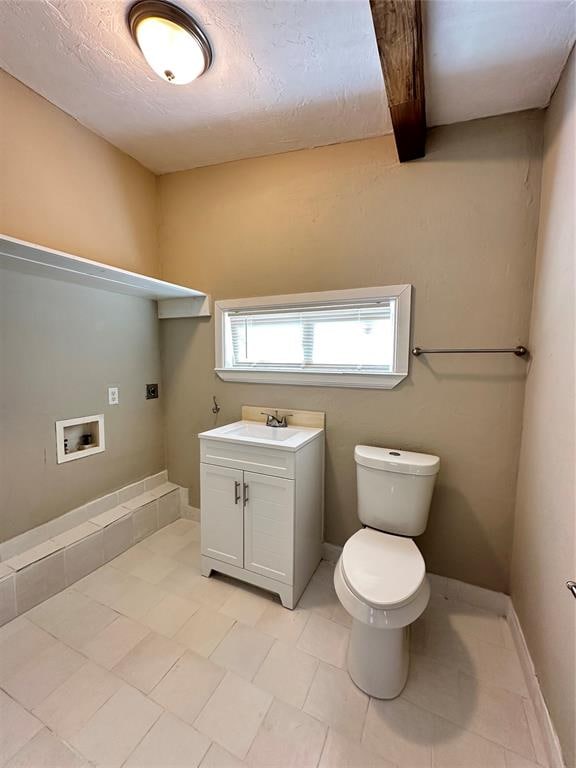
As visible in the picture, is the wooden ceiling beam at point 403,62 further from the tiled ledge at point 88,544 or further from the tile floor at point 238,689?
the tiled ledge at point 88,544

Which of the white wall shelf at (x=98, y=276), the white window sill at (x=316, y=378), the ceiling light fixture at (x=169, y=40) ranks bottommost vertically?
the white window sill at (x=316, y=378)

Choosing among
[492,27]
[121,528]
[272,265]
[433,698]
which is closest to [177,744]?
[433,698]

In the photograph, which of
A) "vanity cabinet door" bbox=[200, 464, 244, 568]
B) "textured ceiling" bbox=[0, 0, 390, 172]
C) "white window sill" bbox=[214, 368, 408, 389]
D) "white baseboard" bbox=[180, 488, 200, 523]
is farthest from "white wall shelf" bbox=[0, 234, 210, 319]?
"white baseboard" bbox=[180, 488, 200, 523]

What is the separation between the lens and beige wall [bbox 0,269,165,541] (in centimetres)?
150

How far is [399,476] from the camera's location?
4.81ft

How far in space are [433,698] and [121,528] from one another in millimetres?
1818

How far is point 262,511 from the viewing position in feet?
5.20

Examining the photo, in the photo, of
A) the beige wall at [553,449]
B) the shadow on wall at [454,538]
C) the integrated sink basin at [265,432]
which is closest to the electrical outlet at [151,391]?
the integrated sink basin at [265,432]

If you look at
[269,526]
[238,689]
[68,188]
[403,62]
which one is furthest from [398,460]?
[68,188]

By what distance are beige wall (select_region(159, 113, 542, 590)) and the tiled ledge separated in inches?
41.6

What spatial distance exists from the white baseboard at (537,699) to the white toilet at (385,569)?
44 cm

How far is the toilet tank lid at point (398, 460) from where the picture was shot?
143 cm

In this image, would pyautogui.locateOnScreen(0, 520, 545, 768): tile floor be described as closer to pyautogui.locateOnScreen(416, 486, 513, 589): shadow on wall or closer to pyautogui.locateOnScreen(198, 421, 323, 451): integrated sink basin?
pyautogui.locateOnScreen(416, 486, 513, 589): shadow on wall

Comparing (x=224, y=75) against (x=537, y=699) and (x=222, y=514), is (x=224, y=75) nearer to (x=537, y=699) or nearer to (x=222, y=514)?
(x=222, y=514)
